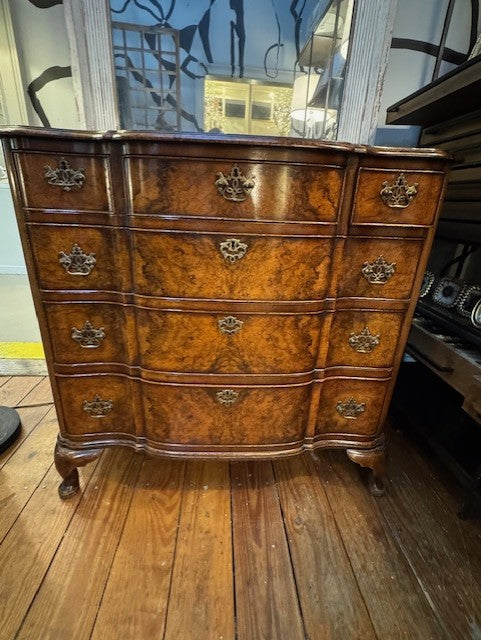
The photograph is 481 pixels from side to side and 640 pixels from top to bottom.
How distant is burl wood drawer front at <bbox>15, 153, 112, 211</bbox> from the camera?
761 millimetres

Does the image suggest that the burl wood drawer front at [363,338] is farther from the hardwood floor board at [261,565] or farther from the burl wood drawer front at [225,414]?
the hardwood floor board at [261,565]

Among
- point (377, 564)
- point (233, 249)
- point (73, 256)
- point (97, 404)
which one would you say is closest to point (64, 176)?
point (73, 256)

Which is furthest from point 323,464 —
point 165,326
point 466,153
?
point 466,153

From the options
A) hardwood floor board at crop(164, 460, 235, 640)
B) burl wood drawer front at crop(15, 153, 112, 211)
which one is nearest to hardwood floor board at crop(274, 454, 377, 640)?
hardwood floor board at crop(164, 460, 235, 640)

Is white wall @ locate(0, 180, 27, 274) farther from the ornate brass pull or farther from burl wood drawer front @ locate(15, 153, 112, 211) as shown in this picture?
the ornate brass pull

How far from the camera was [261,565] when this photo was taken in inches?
37.6

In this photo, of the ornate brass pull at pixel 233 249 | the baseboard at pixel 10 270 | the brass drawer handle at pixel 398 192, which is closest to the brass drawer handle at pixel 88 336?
the ornate brass pull at pixel 233 249

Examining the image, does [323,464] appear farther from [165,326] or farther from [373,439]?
[165,326]

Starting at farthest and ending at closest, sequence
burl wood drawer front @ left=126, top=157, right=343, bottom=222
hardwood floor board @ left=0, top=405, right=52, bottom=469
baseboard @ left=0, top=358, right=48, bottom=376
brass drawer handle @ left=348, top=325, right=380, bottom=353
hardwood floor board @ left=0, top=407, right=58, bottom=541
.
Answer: baseboard @ left=0, top=358, right=48, bottom=376
hardwood floor board @ left=0, top=405, right=52, bottom=469
hardwood floor board @ left=0, top=407, right=58, bottom=541
brass drawer handle @ left=348, top=325, right=380, bottom=353
burl wood drawer front @ left=126, top=157, right=343, bottom=222

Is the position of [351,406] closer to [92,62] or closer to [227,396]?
[227,396]

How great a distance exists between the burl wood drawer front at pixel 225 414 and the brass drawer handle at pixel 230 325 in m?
0.20

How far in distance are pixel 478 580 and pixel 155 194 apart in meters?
1.46

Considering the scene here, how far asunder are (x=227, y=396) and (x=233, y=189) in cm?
61

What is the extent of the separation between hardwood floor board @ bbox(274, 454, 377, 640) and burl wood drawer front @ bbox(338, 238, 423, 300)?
2.65ft
